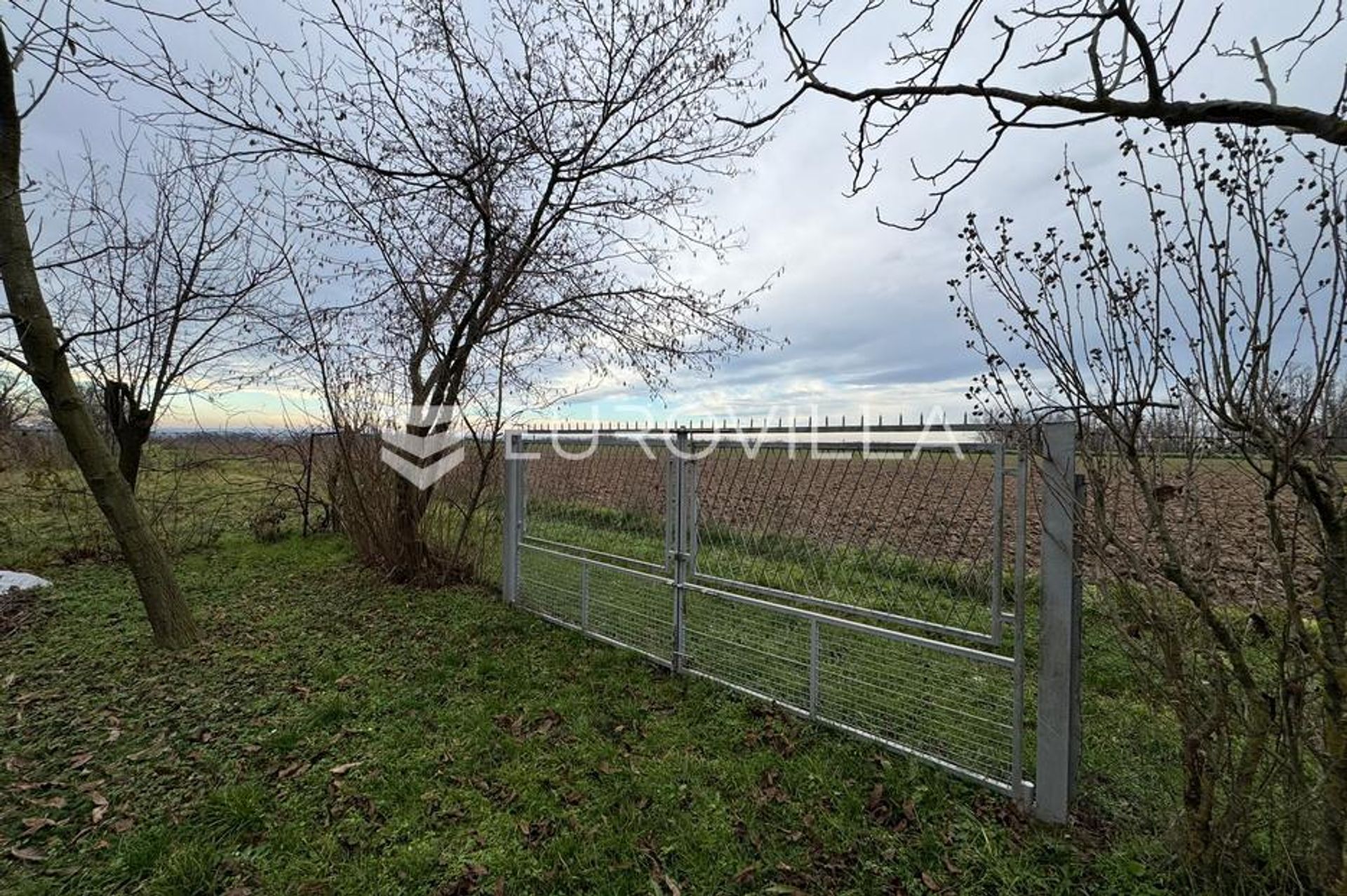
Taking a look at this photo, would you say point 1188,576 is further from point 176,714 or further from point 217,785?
point 176,714

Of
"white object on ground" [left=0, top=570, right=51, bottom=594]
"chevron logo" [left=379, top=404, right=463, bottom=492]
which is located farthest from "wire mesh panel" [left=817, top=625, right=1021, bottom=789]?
"white object on ground" [left=0, top=570, right=51, bottom=594]

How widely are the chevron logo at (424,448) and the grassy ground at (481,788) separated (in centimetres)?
222

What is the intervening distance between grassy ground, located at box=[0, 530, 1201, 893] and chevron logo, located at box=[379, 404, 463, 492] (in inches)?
87.3

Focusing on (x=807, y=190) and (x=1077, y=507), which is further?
(x=807, y=190)

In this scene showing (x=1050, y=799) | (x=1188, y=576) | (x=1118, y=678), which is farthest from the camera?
(x=1118, y=678)

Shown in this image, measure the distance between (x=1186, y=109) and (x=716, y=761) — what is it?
302cm

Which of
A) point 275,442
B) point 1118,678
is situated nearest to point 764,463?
point 1118,678

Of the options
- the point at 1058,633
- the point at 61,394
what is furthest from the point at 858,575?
the point at 61,394

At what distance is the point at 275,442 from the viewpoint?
8.08m

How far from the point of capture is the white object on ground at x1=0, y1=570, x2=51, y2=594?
5375 mm

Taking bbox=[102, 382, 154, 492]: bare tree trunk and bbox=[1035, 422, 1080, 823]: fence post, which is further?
bbox=[102, 382, 154, 492]: bare tree trunk

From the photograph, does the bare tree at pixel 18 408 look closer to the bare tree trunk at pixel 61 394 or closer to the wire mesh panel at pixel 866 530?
the bare tree trunk at pixel 61 394

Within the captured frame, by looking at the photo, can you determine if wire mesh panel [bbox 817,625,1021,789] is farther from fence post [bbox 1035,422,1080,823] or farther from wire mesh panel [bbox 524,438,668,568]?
wire mesh panel [bbox 524,438,668,568]

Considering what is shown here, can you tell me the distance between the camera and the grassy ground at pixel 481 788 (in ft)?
6.91
